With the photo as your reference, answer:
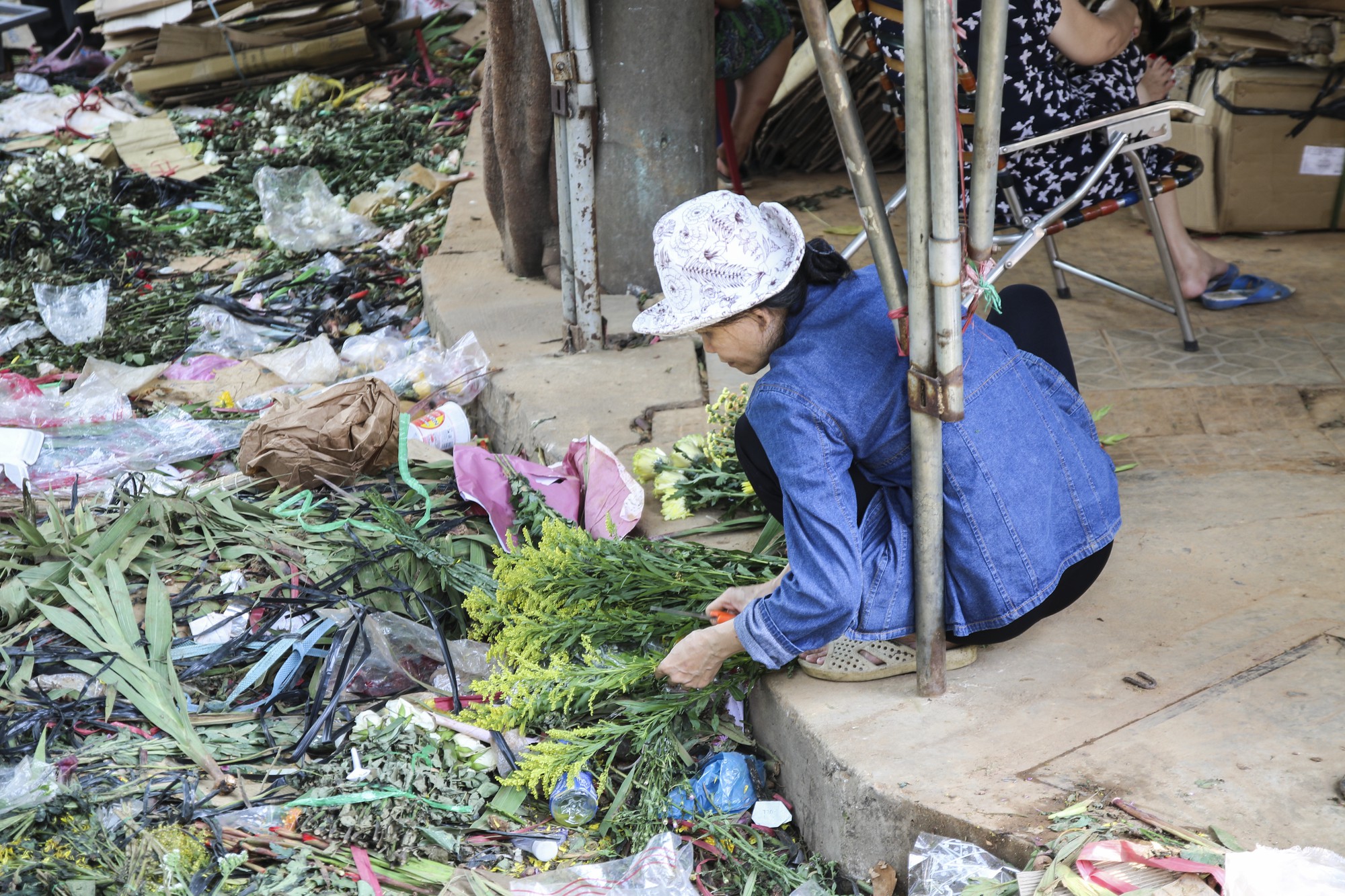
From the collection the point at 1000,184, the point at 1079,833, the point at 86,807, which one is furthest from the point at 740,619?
the point at 1000,184

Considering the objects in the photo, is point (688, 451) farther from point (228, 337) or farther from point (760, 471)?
point (228, 337)

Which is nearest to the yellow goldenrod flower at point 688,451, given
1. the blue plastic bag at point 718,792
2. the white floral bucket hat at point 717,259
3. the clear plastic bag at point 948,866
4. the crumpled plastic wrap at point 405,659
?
the crumpled plastic wrap at point 405,659

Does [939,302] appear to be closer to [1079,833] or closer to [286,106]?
[1079,833]

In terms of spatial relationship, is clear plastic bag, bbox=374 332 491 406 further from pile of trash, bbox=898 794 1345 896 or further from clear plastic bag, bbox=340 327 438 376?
pile of trash, bbox=898 794 1345 896

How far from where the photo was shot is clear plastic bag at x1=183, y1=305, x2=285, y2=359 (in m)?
4.78

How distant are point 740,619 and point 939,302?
2.21 feet

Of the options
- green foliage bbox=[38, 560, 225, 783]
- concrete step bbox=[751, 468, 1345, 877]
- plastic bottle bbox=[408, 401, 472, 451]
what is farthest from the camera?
plastic bottle bbox=[408, 401, 472, 451]

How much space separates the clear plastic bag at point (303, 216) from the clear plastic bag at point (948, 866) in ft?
15.1

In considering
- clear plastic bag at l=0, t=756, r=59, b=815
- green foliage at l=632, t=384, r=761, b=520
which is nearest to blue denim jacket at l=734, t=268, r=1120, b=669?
green foliage at l=632, t=384, r=761, b=520

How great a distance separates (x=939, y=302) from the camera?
1.85 metres

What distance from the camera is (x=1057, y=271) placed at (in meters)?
4.23

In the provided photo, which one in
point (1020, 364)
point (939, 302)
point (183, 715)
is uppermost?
point (939, 302)

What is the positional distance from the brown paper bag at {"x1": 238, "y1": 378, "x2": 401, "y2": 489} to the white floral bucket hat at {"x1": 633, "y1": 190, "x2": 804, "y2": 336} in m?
1.61

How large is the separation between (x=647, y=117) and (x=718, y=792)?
2.47m
